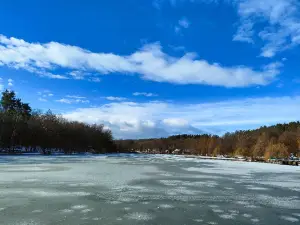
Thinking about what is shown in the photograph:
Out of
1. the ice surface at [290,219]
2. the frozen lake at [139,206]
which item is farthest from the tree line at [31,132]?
the ice surface at [290,219]

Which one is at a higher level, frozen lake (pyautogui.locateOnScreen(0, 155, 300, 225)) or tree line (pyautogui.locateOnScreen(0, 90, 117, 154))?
tree line (pyautogui.locateOnScreen(0, 90, 117, 154))

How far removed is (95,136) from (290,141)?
60.3 m

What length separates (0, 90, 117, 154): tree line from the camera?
62.7 metres

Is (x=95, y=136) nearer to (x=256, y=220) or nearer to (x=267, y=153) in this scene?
(x=267, y=153)

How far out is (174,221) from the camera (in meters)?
7.72

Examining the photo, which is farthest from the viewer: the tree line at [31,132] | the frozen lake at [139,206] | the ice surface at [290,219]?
the tree line at [31,132]

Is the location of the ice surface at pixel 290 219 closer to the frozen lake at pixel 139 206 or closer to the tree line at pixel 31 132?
the frozen lake at pixel 139 206

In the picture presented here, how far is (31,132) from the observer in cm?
6975

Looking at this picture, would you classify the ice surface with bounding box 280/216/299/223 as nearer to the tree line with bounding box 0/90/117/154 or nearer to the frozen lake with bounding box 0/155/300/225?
the frozen lake with bounding box 0/155/300/225

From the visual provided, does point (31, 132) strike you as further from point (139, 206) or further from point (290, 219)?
point (290, 219)

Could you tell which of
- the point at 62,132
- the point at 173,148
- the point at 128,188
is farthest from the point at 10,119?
the point at 173,148

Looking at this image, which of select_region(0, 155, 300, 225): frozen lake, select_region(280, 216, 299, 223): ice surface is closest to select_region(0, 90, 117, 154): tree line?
select_region(0, 155, 300, 225): frozen lake

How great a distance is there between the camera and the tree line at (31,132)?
206 ft

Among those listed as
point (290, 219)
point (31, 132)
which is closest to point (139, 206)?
point (290, 219)
